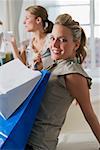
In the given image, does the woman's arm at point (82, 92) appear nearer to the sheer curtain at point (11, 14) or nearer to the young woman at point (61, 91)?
the young woman at point (61, 91)

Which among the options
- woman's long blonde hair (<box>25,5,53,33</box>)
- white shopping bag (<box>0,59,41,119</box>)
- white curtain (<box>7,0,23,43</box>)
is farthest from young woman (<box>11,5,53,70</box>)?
white shopping bag (<box>0,59,41,119</box>)

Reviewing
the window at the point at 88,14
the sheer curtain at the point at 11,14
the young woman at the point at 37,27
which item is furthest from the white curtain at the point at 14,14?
the young woman at the point at 37,27

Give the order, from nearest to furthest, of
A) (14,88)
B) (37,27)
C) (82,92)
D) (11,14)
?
(14,88)
(82,92)
(37,27)
(11,14)

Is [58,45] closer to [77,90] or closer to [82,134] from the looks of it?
[77,90]

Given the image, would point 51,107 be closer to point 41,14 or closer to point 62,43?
point 62,43

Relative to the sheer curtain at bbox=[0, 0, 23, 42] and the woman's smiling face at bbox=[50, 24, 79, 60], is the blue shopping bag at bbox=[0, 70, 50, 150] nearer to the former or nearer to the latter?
the woman's smiling face at bbox=[50, 24, 79, 60]

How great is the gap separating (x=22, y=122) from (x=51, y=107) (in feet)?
0.51

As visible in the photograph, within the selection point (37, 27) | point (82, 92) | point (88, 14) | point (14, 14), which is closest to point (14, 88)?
point (82, 92)

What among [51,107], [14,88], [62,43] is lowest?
[51,107]

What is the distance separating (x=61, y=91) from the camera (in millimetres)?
A: 1139

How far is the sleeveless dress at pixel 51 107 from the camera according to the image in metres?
1.13

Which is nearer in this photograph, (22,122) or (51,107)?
(22,122)

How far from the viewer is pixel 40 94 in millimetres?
1075

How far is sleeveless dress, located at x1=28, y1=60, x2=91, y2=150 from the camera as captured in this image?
1128 mm
